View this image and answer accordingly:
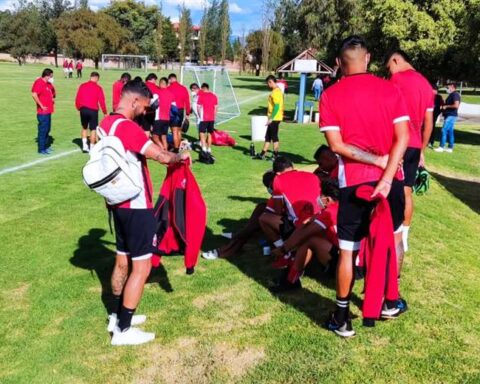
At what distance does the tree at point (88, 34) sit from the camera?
244ft

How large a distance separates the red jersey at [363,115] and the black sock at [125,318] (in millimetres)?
1934

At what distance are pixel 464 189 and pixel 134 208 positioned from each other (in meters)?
8.89

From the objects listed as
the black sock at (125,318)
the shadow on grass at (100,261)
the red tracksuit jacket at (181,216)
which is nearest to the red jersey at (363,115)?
the red tracksuit jacket at (181,216)

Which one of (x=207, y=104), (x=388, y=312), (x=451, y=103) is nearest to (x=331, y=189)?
(x=388, y=312)

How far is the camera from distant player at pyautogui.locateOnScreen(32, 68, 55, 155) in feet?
39.0

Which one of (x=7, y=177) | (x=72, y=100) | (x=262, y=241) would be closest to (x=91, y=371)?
(x=262, y=241)

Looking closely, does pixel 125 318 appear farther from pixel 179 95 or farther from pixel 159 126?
pixel 179 95

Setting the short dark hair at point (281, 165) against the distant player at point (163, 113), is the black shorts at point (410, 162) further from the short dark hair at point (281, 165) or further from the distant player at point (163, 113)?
the distant player at point (163, 113)

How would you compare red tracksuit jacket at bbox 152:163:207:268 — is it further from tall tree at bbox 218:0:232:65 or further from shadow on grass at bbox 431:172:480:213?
tall tree at bbox 218:0:232:65

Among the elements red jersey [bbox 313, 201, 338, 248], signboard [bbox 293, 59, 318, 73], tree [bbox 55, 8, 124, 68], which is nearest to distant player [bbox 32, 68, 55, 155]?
red jersey [bbox 313, 201, 338, 248]

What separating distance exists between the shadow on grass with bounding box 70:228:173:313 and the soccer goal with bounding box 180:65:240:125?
1374cm

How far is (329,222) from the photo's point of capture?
4.71 m

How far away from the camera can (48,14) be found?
98.1m

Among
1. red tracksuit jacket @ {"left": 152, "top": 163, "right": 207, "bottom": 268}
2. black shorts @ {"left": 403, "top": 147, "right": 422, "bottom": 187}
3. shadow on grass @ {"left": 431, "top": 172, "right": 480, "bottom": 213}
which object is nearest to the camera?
red tracksuit jacket @ {"left": 152, "top": 163, "right": 207, "bottom": 268}
